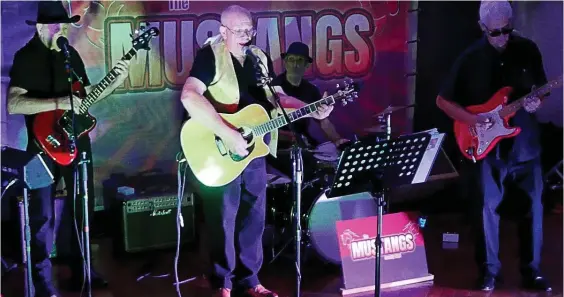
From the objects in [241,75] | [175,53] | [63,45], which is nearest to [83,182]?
[63,45]

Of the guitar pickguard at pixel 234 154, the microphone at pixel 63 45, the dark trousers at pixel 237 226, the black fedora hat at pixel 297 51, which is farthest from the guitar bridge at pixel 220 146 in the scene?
the black fedora hat at pixel 297 51

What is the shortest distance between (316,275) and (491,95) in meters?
1.80

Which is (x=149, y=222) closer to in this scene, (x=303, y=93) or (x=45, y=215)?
(x=45, y=215)

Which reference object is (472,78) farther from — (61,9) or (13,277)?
(13,277)

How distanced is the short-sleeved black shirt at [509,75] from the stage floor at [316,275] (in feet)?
3.20

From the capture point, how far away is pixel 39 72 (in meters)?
4.84

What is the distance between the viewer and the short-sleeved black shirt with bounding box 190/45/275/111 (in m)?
4.76

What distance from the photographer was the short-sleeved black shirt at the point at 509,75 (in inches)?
200

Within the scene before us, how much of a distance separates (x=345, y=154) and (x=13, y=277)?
2763 millimetres

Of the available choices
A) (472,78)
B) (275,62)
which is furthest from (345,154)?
(275,62)

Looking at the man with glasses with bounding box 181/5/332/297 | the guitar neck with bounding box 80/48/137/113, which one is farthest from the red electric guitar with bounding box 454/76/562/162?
the guitar neck with bounding box 80/48/137/113

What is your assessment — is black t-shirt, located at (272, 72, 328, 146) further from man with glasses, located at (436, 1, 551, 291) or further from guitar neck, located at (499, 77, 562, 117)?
guitar neck, located at (499, 77, 562, 117)

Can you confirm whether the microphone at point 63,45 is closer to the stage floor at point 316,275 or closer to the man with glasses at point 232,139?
the man with glasses at point 232,139

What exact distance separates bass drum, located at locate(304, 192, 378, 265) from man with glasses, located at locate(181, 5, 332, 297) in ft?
1.78
